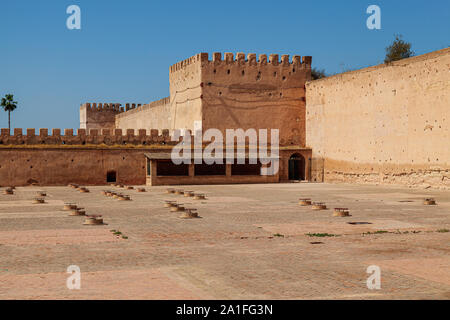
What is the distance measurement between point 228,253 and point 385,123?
67.6 ft

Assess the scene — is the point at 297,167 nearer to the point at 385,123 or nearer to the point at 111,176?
the point at 385,123

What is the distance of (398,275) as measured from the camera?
768 centimetres

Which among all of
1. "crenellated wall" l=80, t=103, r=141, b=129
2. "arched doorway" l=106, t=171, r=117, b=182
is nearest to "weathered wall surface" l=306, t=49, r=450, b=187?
"arched doorway" l=106, t=171, r=117, b=182

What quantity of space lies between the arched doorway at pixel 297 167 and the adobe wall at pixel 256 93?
0.83 m

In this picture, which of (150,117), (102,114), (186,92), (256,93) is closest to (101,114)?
(102,114)

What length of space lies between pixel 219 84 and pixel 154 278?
88.1 feet

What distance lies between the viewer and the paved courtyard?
6.86 m

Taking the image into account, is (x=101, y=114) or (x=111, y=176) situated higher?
(x=101, y=114)

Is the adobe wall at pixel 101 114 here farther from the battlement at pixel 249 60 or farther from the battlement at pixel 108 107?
the battlement at pixel 249 60

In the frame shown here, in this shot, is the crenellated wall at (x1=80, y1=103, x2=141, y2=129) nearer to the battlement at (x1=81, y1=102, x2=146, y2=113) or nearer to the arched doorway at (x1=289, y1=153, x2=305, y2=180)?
the battlement at (x1=81, y1=102, x2=146, y2=113)

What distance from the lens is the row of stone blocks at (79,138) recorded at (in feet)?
101

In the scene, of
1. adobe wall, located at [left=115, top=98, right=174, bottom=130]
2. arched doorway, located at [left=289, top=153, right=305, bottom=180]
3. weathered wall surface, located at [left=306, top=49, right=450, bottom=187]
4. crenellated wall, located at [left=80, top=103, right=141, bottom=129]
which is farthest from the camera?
crenellated wall, located at [left=80, top=103, right=141, bottom=129]

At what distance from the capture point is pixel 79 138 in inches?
1250

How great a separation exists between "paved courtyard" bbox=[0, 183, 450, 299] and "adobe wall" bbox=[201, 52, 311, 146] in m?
17.4
